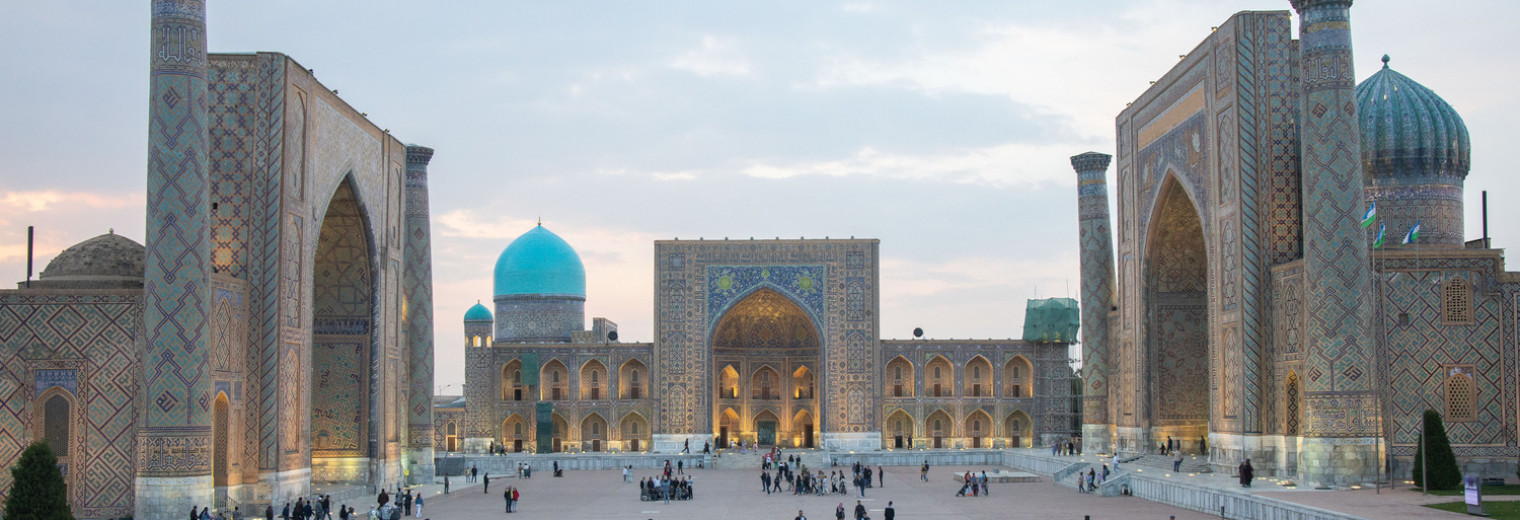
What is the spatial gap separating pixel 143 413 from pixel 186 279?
160 cm

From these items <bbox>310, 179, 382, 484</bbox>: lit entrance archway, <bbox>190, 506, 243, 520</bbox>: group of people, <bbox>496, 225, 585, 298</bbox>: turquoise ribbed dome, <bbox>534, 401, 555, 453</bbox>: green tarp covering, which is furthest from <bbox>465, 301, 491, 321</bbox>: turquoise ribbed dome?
<bbox>190, 506, 243, 520</bbox>: group of people

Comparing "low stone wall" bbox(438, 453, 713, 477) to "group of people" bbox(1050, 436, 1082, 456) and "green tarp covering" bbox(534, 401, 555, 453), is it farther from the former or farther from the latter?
"group of people" bbox(1050, 436, 1082, 456)

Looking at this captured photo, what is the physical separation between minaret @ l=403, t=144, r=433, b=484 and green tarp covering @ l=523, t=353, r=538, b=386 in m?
9.71

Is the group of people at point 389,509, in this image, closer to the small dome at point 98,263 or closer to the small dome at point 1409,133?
the small dome at point 98,263

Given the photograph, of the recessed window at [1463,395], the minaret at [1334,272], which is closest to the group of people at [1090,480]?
the minaret at [1334,272]

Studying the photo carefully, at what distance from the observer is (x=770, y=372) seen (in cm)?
3922

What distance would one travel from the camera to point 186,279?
54.3ft

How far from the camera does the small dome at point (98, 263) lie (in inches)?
703

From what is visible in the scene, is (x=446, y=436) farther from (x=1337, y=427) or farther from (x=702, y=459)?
(x=1337, y=427)

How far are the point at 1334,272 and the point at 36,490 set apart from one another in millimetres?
15809

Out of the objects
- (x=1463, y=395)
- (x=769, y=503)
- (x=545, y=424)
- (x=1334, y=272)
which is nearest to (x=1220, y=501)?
(x=1334, y=272)

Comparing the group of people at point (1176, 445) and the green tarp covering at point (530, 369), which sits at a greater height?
the green tarp covering at point (530, 369)

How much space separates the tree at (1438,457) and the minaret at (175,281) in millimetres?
14836

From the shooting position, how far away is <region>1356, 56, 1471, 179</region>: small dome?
24.0 metres
